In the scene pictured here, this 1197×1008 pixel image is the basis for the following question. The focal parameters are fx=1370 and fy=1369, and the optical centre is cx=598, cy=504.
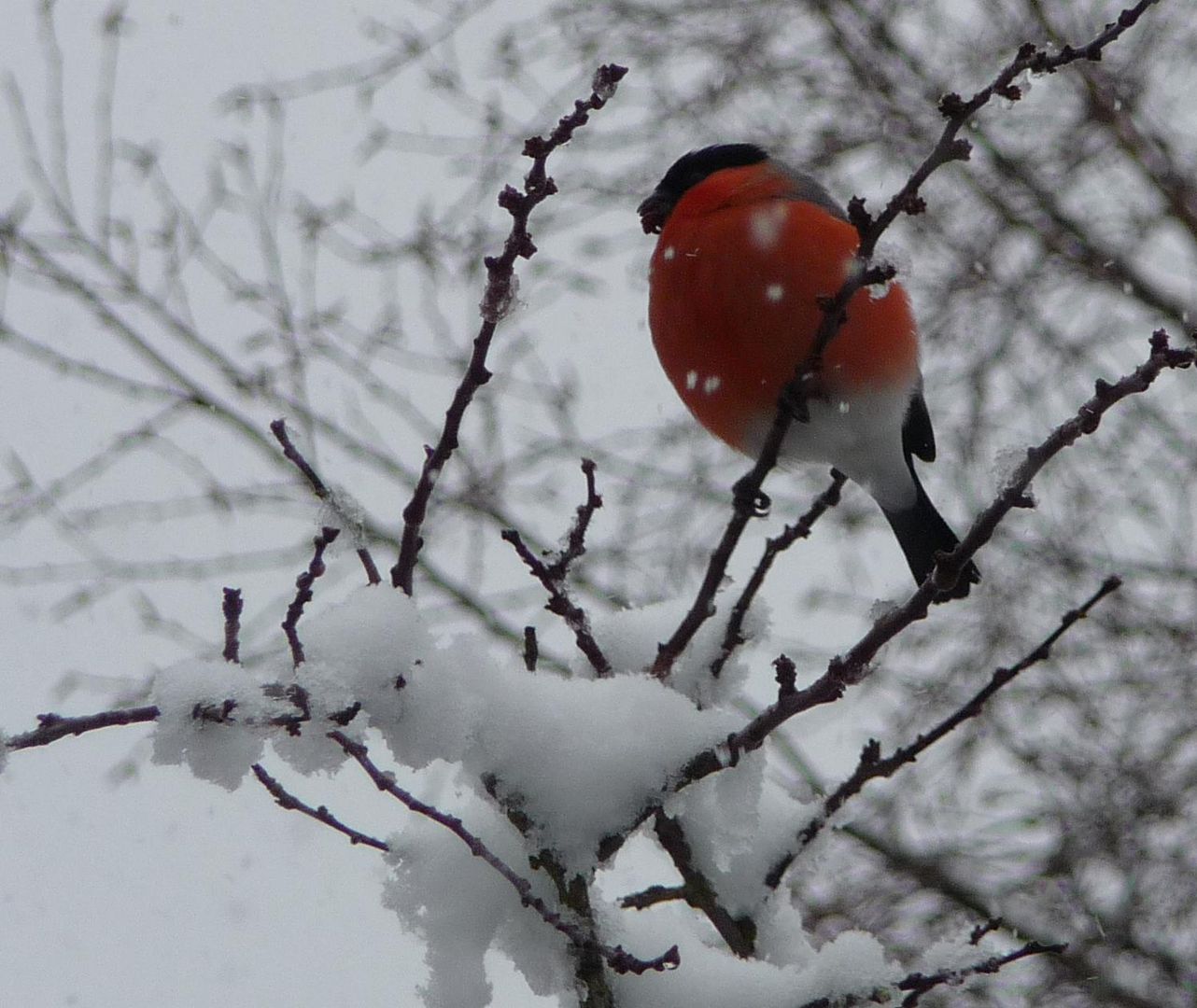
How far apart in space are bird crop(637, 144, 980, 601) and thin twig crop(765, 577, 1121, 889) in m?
0.96

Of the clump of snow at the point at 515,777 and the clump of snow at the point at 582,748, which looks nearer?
the clump of snow at the point at 515,777

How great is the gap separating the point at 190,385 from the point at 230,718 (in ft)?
12.8

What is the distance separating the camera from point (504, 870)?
1.55 m

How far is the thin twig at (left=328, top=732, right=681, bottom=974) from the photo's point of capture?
154 centimetres

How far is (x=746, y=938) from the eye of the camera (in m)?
1.89

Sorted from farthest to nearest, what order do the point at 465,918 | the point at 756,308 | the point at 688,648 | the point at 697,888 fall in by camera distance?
the point at 756,308 → the point at 688,648 → the point at 697,888 → the point at 465,918

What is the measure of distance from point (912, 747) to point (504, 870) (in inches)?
20.4

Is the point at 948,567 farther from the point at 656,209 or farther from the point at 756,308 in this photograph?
the point at 656,209

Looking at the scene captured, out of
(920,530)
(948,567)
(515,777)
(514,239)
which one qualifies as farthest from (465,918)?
(920,530)

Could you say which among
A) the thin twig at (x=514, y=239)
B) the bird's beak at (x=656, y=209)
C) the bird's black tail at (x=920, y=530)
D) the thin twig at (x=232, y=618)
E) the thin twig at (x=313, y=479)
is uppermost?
the bird's beak at (x=656, y=209)

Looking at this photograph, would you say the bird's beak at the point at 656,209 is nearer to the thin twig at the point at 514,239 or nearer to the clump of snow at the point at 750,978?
the thin twig at the point at 514,239

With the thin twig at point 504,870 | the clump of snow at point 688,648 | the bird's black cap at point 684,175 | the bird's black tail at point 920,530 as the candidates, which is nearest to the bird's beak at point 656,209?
the bird's black cap at point 684,175

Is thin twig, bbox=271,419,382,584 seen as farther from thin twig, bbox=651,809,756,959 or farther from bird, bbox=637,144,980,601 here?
bird, bbox=637,144,980,601

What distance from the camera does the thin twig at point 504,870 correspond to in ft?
5.04
